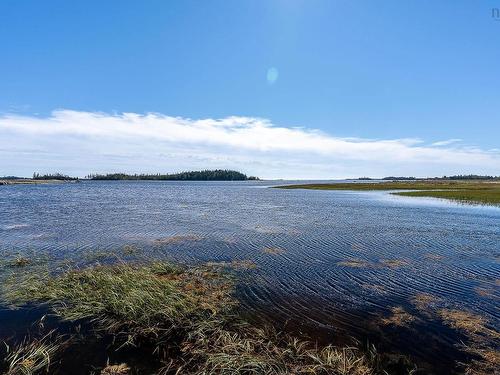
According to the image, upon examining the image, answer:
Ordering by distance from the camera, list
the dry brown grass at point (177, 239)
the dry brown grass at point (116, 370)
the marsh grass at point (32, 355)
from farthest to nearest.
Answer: the dry brown grass at point (177, 239) → the dry brown grass at point (116, 370) → the marsh grass at point (32, 355)

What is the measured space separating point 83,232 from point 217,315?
2294 centimetres

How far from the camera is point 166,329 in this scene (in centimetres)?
1069

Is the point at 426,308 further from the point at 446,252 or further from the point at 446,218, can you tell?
the point at 446,218

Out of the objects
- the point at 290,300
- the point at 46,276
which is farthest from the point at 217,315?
the point at 46,276

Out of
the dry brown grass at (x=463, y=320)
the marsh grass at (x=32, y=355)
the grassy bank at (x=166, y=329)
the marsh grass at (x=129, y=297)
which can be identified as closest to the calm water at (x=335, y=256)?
the dry brown grass at (x=463, y=320)

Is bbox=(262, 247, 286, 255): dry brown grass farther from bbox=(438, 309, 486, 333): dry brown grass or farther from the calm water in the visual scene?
bbox=(438, 309, 486, 333): dry brown grass

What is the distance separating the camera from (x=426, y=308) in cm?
1359

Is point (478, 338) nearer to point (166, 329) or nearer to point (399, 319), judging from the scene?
point (399, 319)

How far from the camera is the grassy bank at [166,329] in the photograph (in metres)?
8.62

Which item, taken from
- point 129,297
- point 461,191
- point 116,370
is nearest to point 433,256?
point 129,297

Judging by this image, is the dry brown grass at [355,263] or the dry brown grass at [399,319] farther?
the dry brown grass at [355,263]

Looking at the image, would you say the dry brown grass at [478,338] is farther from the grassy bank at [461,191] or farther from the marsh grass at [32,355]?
the grassy bank at [461,191]

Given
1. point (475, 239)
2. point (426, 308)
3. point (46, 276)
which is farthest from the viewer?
point (475, 239)

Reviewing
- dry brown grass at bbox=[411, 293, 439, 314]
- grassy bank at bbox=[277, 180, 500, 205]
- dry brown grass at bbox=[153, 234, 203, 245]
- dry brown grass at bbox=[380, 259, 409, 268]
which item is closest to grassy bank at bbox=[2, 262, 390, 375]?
dry brown grass at bbox=[411, 293, 439, 314]
